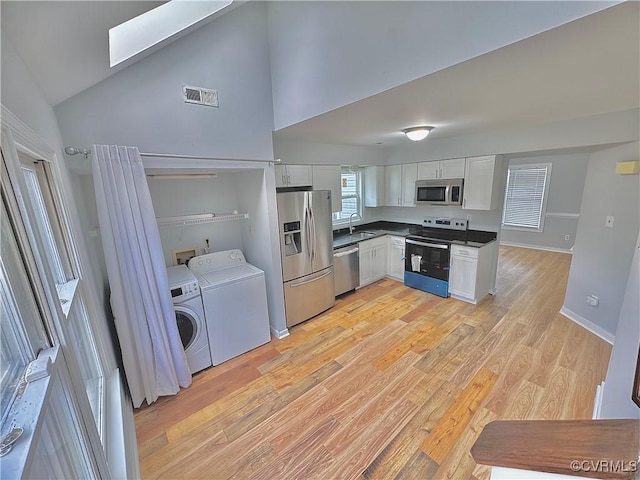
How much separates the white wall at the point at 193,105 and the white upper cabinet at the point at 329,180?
106cm

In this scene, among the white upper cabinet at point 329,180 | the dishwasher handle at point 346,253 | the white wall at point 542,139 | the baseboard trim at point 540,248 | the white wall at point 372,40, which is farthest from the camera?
the baseboard trim at point 540,248

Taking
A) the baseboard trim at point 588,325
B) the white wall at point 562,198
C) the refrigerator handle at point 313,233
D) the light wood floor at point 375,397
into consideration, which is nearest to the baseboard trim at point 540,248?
the white wall at point 562,198

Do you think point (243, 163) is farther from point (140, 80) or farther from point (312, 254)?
point (312, 254)

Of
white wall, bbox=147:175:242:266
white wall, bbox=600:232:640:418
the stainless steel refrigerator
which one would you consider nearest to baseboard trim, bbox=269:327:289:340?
the stainless steel refrigerator

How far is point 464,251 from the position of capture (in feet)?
11.9

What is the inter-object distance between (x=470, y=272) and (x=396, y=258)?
47.4 inches

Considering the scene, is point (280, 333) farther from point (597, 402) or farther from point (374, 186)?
point (374, 186)

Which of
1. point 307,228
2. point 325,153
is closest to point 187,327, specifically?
point 307,228

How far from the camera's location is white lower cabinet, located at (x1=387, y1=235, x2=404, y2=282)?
4.42 meters

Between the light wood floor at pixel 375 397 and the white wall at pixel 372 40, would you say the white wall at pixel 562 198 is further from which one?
the white wall at pixel 372 40

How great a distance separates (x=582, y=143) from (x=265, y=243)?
3.53 m

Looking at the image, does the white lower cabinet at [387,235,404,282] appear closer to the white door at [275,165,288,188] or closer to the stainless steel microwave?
the stainless steel microwave

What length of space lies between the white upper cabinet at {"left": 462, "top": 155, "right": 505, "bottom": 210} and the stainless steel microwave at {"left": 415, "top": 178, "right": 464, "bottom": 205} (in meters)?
0.10

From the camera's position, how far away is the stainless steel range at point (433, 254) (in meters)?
3.83
